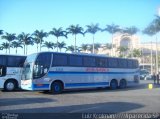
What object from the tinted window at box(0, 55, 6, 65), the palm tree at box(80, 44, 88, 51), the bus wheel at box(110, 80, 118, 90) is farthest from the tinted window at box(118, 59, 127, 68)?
the palm tree at box(80, 44, 88, 51)

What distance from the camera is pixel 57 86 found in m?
19.1

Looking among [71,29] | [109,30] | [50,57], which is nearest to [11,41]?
[71,29]

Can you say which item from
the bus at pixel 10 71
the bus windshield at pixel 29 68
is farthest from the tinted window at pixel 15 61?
the bus windshield at pixel 29 68

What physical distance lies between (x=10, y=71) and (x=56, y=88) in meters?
4.18

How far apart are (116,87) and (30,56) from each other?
28.7 feet

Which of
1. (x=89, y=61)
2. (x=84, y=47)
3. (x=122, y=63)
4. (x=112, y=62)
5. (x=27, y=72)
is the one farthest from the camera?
(x=84, y=47)

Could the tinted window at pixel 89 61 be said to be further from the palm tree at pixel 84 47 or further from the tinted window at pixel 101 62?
the palm tree at pixel 84 47

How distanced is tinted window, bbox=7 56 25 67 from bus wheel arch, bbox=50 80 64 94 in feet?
12.8

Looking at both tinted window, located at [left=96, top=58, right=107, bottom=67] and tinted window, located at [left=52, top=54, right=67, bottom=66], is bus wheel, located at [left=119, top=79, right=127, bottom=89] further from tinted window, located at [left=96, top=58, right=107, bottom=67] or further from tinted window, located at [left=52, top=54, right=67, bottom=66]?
tinted window, located at [left=52, top=54, right=67, bottom=66]

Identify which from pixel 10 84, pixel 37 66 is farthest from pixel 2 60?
pixel 37 66

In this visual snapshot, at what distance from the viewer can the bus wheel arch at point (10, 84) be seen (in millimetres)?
20822

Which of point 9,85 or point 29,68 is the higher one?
point 29,68

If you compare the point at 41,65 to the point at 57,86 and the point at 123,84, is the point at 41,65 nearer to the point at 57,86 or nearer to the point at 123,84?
the point at 57,86

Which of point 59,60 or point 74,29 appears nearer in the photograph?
point 59,60
